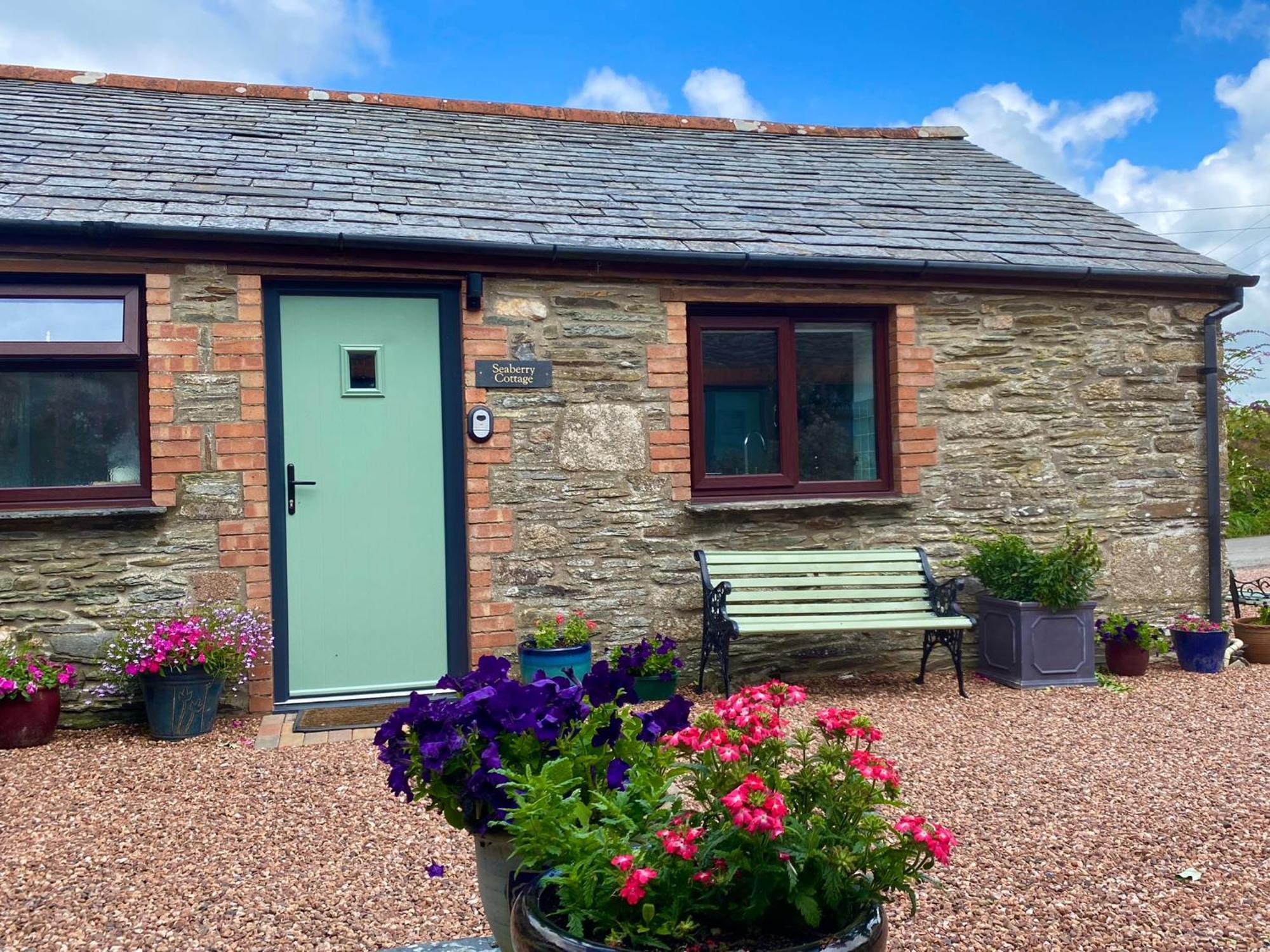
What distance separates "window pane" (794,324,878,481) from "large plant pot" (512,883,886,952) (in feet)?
15.8

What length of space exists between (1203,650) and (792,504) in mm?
2940

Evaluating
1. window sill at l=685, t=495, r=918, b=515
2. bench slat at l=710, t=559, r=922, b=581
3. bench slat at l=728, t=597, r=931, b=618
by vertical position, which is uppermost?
window sill at l=685, t=495, r=918, b=515

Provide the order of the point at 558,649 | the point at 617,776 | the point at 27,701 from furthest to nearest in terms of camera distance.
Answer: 1. the point at 558,649
2. the point at 27,701
3. the point at 617,776

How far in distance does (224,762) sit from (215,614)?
960 millimetres

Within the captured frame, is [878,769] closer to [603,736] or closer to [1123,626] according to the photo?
[603,736]

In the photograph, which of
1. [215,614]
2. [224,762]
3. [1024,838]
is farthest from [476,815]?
[215,614]

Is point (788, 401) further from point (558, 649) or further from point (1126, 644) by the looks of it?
point (1126, 644)

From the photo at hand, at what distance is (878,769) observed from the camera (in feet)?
5.99

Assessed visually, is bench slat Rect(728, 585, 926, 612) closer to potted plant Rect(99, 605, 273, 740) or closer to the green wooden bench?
the green wooden bench

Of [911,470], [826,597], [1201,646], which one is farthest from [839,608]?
[1201,646]

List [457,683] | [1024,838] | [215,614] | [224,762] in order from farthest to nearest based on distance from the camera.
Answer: [215,614] → [224,762] → [1024,838] → [457,683]

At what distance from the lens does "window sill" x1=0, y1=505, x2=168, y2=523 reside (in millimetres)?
4973


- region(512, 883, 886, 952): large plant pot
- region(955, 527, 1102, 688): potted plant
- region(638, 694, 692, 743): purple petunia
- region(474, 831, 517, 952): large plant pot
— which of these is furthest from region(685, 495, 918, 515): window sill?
region(512, 883, 886, 952): large plant pot

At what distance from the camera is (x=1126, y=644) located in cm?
630
